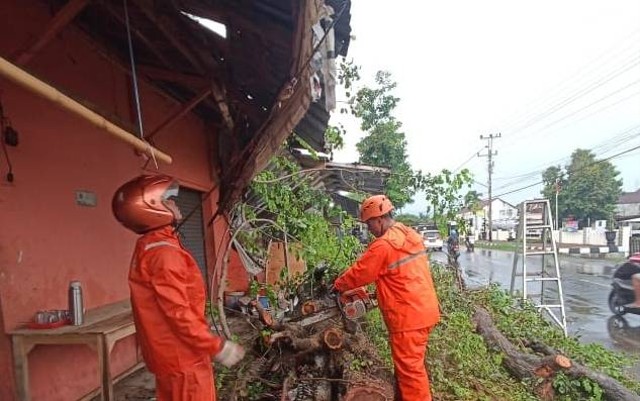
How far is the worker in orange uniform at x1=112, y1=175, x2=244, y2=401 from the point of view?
201 cm

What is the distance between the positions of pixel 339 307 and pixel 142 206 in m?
2.09

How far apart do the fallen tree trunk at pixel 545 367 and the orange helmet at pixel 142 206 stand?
165 inches

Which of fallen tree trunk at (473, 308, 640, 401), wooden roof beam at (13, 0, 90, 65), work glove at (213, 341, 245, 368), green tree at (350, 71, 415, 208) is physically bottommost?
fallen tree trunk at (473, 308, 640, 401)

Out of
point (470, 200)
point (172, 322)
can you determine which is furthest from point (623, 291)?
point (172, 322)

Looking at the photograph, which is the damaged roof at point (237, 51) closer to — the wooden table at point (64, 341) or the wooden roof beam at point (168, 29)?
the wooden roof beam at point (168, 29)

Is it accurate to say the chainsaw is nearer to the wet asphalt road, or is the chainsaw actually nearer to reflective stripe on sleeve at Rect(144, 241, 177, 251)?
reflective stripe on sleeve at Rect(144, 241, 177, 251)

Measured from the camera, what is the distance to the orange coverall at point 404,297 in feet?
10.1

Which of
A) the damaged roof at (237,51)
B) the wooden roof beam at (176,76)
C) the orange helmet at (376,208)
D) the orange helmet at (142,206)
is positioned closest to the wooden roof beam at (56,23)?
the damaged roof at (237,51)

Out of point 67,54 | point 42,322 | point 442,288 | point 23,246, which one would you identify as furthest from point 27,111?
point 442,288

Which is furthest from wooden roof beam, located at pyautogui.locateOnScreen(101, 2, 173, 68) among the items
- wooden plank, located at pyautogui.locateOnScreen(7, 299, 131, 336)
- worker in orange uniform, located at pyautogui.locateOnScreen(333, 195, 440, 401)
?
worker in orange uniform, located at pyautogui.locateOnScreen(333, 195, 440, 401)

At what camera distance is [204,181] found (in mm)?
6500

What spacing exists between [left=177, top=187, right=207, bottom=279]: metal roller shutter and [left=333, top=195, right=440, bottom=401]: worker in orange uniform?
3.31 m

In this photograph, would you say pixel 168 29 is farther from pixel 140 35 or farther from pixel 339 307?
pixel 339 307

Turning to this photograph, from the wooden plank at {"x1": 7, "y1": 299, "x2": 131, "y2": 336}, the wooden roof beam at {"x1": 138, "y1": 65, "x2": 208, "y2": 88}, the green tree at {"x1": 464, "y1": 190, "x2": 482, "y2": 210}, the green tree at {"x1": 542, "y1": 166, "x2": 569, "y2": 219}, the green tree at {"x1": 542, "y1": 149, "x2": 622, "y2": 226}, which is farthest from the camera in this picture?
the green tree at {"x1": 542, "y1": 166, "x2": 569, "y2": 219}
